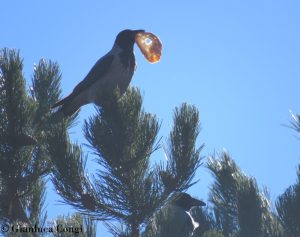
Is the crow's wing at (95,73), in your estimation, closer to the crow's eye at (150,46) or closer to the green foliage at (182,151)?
the crow's eye at (150,46)

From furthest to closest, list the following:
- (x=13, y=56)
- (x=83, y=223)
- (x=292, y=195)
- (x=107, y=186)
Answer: (x=13, y=56) < (x=107, y=186) < (x=292, y=195) < (x=83, y=223)

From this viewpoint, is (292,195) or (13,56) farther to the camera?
(13,56)

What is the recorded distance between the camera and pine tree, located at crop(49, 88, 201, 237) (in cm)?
351

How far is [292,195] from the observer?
338 cm

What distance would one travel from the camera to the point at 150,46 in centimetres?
483

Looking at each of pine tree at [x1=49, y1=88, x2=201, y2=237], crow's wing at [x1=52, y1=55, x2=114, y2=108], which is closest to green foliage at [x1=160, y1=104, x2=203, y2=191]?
pine tree at [x1=49, y1=88, x2=201, y2=237]

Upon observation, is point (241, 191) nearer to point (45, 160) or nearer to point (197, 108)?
point (197, 108)

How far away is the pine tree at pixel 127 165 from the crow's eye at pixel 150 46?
3.34 ft

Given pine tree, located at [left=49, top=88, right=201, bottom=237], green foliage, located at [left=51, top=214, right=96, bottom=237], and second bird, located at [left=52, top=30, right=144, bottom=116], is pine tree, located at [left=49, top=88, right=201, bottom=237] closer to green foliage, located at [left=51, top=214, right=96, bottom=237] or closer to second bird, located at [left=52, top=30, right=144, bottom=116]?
green foliage, located at [left=51, top=214, right=96, bottom=237]

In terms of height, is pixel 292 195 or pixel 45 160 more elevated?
pixel 45 160

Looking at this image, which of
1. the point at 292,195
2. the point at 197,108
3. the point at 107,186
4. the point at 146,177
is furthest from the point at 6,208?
the point at 292,195

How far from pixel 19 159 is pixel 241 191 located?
4.19 feet

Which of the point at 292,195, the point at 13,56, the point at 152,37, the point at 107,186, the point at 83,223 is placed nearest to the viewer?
the point at 83,223

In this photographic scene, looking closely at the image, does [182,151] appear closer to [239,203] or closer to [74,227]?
[239,203]
